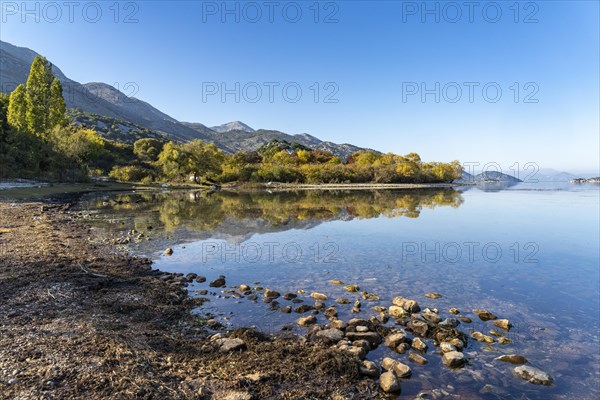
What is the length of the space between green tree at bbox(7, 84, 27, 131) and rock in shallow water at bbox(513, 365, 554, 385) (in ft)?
258

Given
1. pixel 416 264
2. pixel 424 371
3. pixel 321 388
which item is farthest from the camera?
pixel 416 264

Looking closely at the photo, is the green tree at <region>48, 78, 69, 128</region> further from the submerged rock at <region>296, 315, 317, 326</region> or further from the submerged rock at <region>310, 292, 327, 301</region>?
the submerged rock at <region>296, 315, 317, 326</region>

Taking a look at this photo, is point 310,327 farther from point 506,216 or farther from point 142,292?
point 506,216

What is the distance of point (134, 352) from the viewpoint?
7012 millimetres

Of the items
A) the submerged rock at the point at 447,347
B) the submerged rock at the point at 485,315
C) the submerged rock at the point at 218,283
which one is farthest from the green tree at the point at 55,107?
the submerged rock at the point at 447,347

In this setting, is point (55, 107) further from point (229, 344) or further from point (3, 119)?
point (229, 344)

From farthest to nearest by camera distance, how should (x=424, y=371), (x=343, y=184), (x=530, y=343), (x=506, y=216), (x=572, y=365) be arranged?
(x=343, y=184), (x=506, y=216), (x=530, y=343), (x=572, y=365), (x=424, y=371)

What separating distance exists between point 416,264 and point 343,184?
3535 inches

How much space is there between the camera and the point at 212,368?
22.6 ft

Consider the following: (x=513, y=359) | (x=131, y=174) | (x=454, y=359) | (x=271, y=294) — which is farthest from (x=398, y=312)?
(x=131, y=174)

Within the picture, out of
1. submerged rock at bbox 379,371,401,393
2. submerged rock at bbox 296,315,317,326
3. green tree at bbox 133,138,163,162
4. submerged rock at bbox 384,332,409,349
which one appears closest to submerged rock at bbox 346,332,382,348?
submerged rock at bbox 384,332,409,349

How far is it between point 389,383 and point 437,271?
391 inches

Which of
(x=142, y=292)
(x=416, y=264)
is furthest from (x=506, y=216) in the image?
(x=142, y=292)

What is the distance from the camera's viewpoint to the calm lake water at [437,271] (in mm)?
→ 7859
